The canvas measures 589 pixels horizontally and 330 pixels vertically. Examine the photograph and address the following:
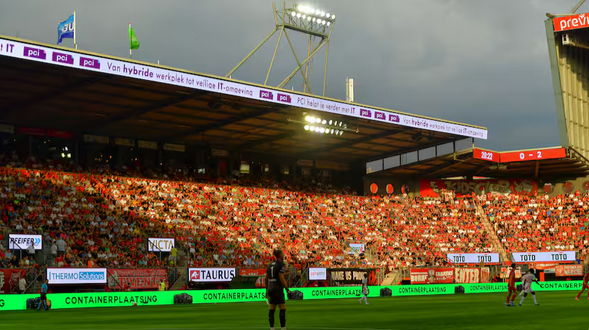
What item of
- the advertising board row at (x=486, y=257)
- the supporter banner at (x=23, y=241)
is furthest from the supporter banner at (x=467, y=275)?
the supporter banner at (x=23, y=241)

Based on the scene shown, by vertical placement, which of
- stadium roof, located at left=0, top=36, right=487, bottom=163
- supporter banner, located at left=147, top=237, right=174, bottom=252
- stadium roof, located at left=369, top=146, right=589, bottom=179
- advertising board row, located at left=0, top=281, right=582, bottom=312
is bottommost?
advertising board row, located at left=0, top=281, right=582, bottom=312

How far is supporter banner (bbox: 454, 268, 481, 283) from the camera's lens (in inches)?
2286

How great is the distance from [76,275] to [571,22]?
47567 mm

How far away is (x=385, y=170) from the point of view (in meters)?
71.4

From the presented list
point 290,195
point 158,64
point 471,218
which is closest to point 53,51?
point 158,64

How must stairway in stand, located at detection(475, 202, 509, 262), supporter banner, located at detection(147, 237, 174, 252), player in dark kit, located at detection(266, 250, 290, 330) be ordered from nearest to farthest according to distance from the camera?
player in dark kit, located at detection(266, 250, 290, 330)
supporter banner, located at detection(147, 237, 174, 252)
stairway in stand, located at detection(475, 202, 509, 262)

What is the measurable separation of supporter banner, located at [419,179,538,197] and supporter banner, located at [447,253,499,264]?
13201 mm

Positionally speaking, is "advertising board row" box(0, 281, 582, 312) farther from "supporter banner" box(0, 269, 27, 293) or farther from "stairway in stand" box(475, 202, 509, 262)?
"stairway in stand" box(475, 202, 509, 262)

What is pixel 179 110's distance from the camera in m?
50.3

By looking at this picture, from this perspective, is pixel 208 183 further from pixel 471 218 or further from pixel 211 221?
pixel 471 218

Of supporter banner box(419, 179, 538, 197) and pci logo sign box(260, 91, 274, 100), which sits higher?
pci logo sign box(260, 91, 274, 100)

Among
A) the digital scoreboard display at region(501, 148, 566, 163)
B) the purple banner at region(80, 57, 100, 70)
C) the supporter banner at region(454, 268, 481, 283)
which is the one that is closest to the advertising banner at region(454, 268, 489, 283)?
the supporter banner at region(454, 268, 481, 283)

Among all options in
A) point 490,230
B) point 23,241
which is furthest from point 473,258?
point 23,241

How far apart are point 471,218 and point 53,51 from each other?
46.2 metres
